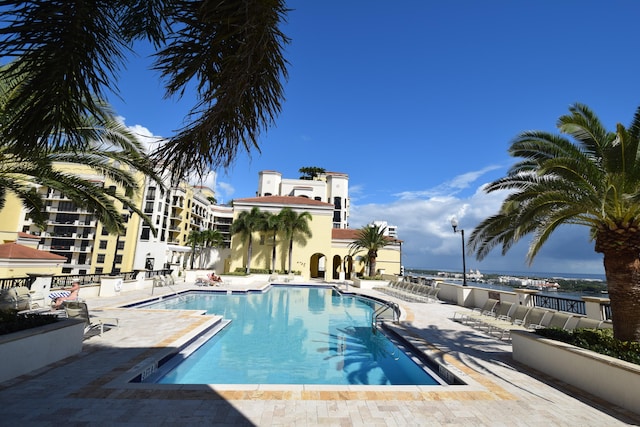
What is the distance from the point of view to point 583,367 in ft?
18.7

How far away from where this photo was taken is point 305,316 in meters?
15.2

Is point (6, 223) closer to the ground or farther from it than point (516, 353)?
farther from it

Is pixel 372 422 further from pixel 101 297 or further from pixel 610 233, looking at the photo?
pixel 101 297

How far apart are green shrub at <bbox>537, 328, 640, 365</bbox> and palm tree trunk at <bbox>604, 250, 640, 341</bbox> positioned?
24cm

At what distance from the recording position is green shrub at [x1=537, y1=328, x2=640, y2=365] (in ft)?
18.0

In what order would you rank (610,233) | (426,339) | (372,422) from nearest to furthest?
(372,422)
(610,233)
(426,339)

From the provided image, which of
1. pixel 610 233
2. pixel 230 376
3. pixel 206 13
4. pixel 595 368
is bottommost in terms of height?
pixel 230 376

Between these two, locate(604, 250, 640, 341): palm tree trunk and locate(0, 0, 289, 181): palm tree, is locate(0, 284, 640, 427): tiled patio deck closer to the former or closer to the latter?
locate(604, 250, 640, 341): palm tree trunk

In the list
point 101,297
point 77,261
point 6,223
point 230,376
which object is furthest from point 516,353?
point 77,261

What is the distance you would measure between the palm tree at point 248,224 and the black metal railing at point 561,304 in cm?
2693

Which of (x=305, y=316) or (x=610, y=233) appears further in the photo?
(x=305, y=316)

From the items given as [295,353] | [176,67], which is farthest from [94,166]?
[295,353]

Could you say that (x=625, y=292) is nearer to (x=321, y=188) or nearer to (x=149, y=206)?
(x=149, y=206)

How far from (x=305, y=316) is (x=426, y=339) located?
6.96m
